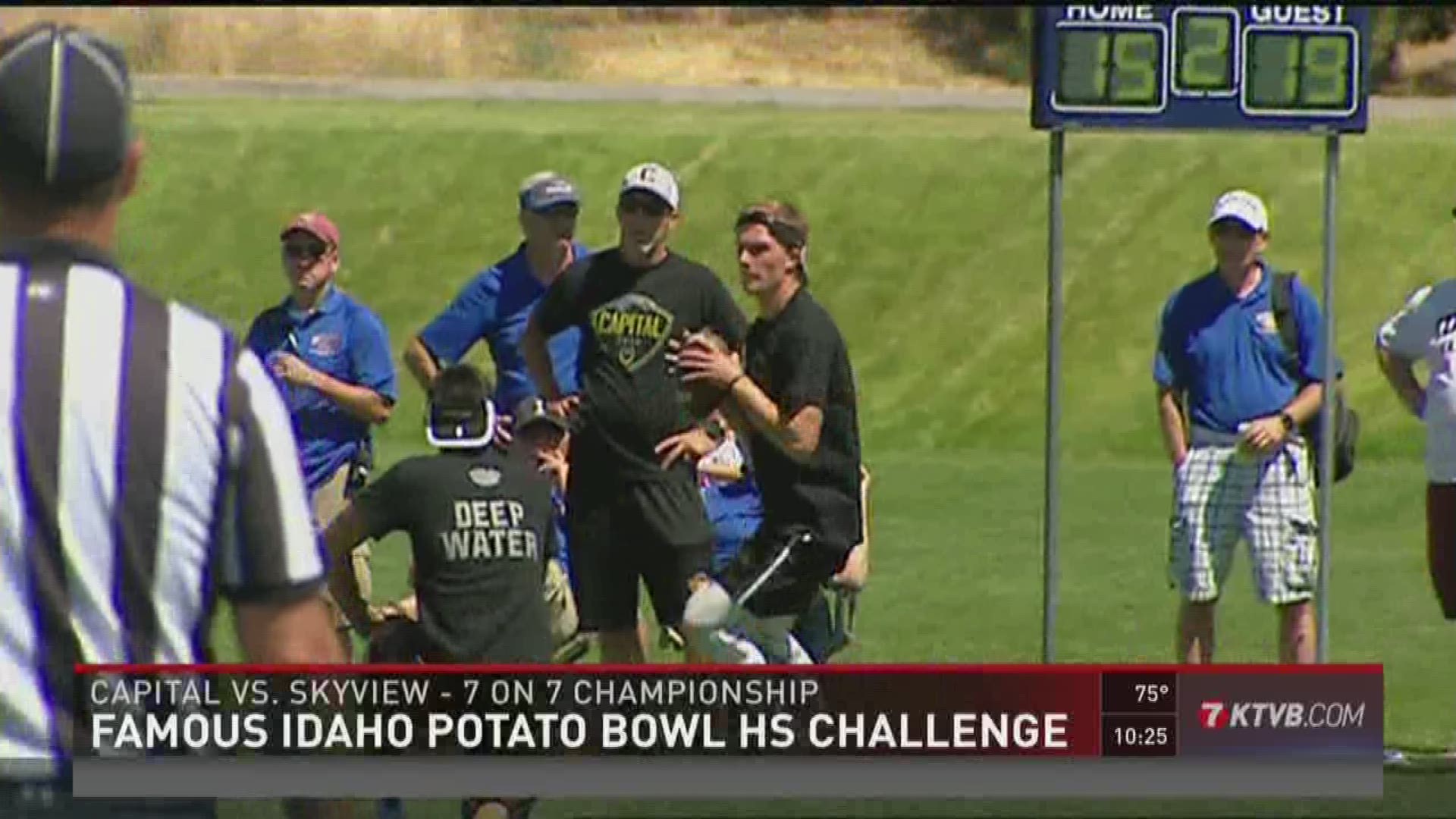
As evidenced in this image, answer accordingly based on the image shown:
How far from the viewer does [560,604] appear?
38.9ft

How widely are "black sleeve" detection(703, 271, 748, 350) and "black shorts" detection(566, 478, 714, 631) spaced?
56cm

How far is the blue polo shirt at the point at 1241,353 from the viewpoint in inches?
501

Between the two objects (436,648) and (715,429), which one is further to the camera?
(715,429)

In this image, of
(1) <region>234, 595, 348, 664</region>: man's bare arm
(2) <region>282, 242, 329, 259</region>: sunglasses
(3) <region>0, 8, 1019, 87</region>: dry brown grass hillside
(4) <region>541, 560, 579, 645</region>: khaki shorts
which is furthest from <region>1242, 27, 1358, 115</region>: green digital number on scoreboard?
(3) <region>0, 8, 1019, 87</region>: dry brown grass hillside

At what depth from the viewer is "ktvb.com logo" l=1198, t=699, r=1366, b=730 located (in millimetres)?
11898

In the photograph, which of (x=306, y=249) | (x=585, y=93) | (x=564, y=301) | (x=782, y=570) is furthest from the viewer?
(x=585, y=93)

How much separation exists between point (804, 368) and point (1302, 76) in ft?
8.07

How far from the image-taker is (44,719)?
4602 mm

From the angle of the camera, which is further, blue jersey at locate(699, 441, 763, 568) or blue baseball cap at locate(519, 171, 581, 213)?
blue jersey at locate(699, 441, 763, 568)

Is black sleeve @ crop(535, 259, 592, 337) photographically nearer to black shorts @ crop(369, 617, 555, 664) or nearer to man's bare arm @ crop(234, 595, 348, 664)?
black shorts @ crop(369, 617, 555, 664)

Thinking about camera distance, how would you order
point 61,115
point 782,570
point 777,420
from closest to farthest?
point 61,115 < point 777,420 < point 782,570

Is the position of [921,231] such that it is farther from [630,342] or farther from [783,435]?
[783,435]

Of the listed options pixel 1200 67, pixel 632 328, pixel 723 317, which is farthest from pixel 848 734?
pixel 1200 67

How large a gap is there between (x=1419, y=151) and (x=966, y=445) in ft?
23.8
